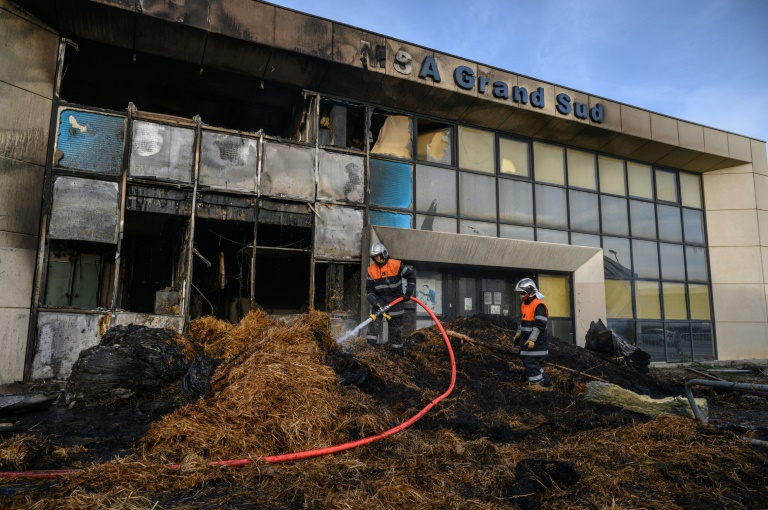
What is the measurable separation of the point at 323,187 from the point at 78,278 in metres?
6.31

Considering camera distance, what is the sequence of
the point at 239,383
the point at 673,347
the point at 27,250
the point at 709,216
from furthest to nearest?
1. the point at 709,216
2. the point at 673,347
3. the point at 27,250
4. the point at 239,383

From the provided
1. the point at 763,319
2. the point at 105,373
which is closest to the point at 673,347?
the point at 763,319

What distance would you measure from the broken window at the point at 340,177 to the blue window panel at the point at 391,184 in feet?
1.26

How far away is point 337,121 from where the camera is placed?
12750 millimetres

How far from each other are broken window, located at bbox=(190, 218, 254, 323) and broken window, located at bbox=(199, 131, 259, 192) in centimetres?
92

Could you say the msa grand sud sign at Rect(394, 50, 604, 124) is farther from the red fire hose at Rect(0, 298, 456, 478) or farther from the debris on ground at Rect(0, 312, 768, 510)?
the red fire hose at Rect(0, 298, 456, 478)

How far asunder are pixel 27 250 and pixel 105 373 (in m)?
4.12

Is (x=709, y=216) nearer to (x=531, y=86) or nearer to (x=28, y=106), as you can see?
(x=531, y=86)

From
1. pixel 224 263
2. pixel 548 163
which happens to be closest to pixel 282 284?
pixel 224 263

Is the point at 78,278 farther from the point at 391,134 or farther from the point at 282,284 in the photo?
the point at 391,134

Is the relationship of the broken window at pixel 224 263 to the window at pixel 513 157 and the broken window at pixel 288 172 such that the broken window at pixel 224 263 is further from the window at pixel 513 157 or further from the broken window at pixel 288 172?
the window at pixel 513 157

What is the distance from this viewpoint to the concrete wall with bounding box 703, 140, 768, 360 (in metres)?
17.2

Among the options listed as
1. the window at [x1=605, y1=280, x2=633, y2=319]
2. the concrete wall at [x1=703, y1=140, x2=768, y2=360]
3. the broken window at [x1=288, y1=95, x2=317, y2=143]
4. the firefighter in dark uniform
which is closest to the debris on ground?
the firefighter in dark uniform

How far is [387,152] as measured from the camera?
43.3ft
